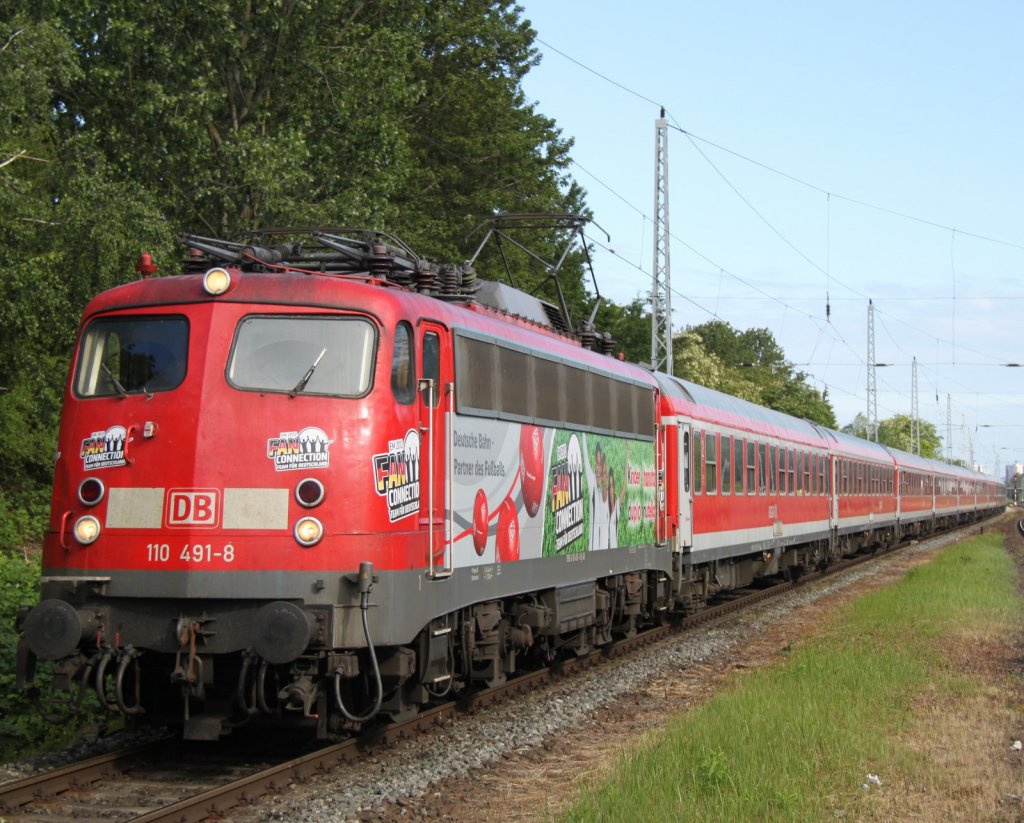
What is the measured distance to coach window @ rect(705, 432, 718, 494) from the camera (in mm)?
19750

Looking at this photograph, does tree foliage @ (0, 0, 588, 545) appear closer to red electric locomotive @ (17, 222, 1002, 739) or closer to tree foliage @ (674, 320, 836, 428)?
red electric locomotive @ (17, 222, 1002, 739)

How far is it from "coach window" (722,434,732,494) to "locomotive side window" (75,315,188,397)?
1289cm

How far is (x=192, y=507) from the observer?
8.72 meters

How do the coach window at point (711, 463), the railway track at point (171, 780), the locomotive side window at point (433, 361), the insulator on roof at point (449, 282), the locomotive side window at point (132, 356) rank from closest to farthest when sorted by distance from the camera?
the railway track at point (171, 780) → the locomotive side window at point (132, 356) → the locomotive side window at point (433, 361) → the insulator on roof at point (449, 282) → the coach window at point (711, 463)

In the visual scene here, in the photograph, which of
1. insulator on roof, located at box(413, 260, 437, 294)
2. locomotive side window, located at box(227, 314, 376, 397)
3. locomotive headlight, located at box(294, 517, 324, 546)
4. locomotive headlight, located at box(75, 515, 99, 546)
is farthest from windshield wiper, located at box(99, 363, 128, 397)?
insulator on roof, located at box(413, 260, 437, 294)

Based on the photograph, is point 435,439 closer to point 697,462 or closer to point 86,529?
point 86,529

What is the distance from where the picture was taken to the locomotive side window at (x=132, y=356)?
9.22 metres

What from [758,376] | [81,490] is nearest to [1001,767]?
[81,490]

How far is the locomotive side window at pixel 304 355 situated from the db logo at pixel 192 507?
0.81m

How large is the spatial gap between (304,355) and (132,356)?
4.19 feet

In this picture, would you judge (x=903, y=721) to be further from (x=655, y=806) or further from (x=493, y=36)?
(x=493, y=36)

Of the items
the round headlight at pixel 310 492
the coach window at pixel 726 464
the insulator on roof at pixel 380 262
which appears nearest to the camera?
the round headlight at pixel 310 492

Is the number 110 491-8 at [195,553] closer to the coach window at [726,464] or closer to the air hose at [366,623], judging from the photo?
the air hose at [366,623]

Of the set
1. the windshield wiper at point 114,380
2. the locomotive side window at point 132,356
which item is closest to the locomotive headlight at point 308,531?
the locomotive side window at point 132,356
